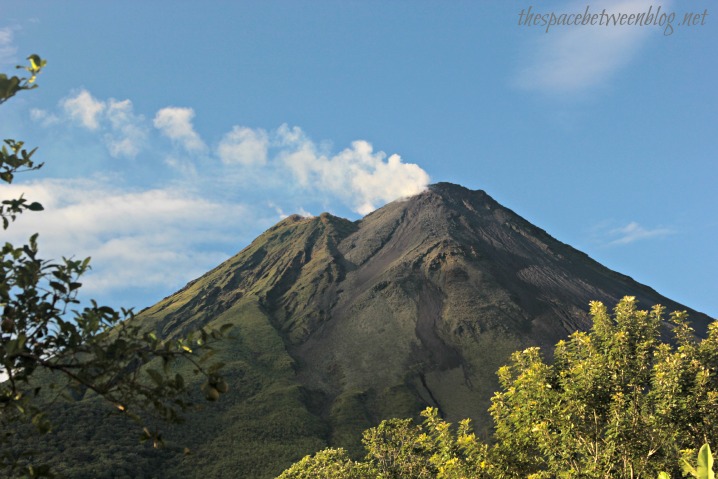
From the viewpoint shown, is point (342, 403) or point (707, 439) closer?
point (707, 439)

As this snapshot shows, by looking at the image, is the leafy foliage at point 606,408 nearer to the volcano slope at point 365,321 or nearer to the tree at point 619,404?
the tree at point 619,404

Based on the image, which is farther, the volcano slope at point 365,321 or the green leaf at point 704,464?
the volcano slope at point 365,321

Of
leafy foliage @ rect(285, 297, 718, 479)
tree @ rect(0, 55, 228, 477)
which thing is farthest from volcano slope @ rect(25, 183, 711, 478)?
tree @ rect(0, 55, 228, 477)

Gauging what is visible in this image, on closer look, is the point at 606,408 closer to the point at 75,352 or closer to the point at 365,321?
the point at 75,352

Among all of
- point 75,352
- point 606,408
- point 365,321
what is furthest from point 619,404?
point 365,321

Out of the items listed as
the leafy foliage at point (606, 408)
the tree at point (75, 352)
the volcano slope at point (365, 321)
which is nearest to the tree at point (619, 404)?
the leafy foliage at point (606, 408)

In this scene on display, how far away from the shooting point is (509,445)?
17.8 m

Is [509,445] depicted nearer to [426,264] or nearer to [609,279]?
[426,264]

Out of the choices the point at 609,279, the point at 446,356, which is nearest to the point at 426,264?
the point at 446,356

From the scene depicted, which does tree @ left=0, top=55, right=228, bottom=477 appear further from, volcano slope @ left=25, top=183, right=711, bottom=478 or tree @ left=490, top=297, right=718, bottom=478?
volcano slope @ left=25, top=183, right=711, bottom=478

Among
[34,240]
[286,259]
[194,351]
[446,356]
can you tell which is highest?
[286,259]

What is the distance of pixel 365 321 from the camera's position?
139 meters

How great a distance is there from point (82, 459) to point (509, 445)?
75.0m

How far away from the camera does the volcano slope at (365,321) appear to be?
92938 mm
